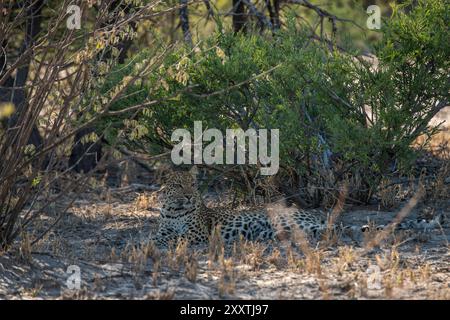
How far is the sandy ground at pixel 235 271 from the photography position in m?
6.50

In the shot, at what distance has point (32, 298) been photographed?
253 inches

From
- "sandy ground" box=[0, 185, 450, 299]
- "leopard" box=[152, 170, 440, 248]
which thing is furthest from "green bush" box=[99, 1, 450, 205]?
"sandy ground" box=[0, 185, 450, 299]

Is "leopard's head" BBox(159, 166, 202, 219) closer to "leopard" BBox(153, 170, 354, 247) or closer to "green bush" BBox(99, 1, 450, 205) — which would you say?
"leopard" BBox(153, 170, 354, 247)

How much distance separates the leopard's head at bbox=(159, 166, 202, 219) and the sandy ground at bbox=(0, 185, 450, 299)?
1.54 feet

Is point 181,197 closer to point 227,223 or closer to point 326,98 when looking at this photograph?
point 227,223

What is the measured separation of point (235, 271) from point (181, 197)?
75.8 inches

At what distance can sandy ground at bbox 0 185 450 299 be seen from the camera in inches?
256

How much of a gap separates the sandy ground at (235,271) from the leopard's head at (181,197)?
1.54 feet

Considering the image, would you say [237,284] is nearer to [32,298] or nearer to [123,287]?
[123,287]

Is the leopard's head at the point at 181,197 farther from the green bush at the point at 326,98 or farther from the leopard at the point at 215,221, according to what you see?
the green bush at the point at 326,98

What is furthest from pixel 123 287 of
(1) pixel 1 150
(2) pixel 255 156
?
(2) pixel 255 156

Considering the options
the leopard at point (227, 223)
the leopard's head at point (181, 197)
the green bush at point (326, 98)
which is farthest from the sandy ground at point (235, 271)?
the green bush at point (326, 98)

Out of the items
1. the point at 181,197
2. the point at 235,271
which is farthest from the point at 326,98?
the point at 235,271
